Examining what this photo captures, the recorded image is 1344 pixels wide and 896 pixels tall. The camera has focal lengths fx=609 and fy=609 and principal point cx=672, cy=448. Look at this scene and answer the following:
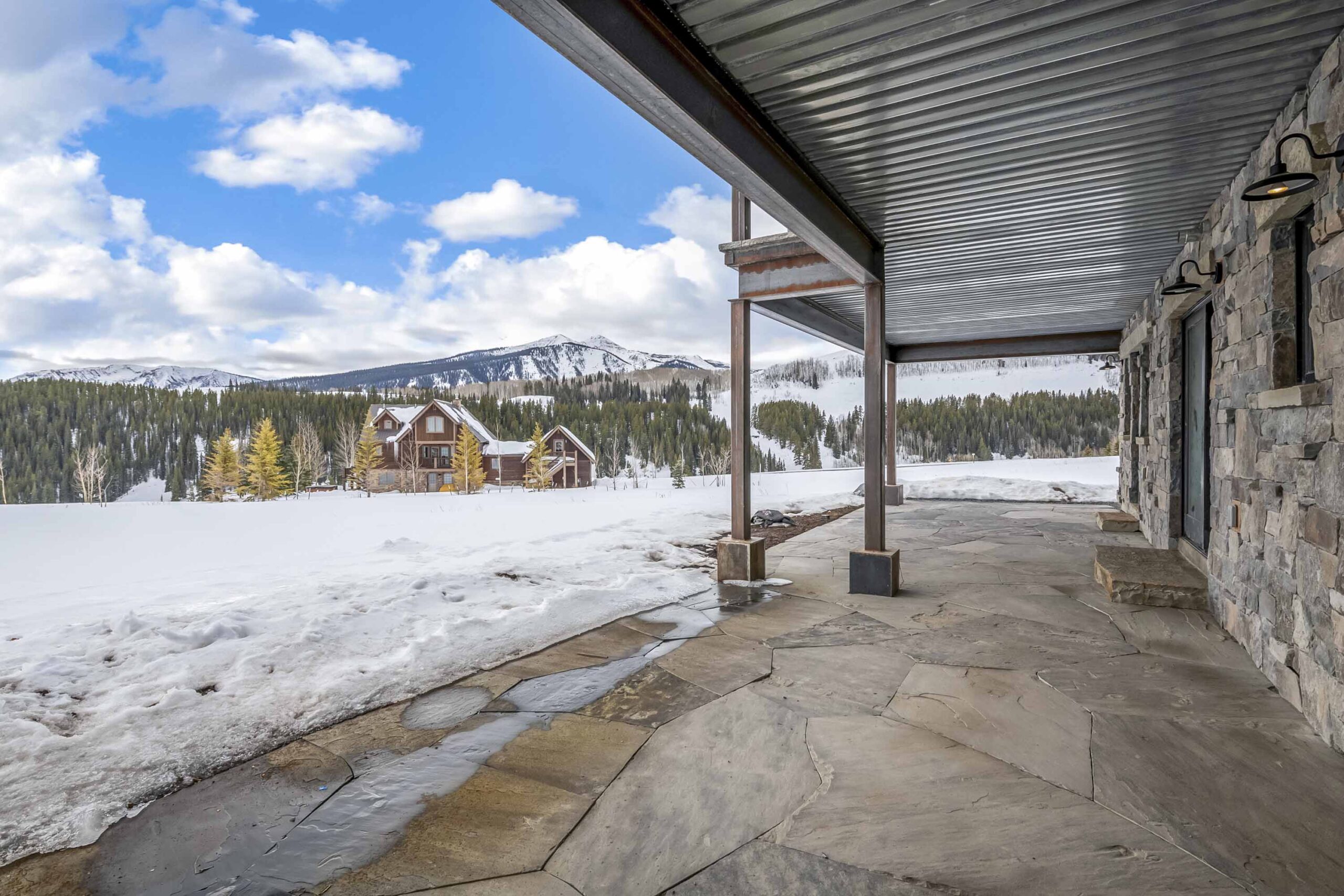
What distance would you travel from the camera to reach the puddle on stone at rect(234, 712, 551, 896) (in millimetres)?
1713

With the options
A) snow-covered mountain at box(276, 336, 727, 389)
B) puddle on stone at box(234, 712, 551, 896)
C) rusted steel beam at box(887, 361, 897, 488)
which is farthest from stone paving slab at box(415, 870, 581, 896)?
snow-covered mountain at box(276, 336, 727, 389)

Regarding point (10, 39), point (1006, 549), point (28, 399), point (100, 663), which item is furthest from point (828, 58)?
point (28, 399)

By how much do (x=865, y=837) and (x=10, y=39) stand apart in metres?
8.17

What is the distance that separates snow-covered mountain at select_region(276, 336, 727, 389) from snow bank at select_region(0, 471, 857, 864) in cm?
10702

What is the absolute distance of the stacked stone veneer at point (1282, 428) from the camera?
2.38 metres

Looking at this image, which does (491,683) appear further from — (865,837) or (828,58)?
(828,58)

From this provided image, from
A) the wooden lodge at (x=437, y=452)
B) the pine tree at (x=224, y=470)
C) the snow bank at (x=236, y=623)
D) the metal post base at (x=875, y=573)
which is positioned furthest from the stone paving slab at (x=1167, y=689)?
the pine tree at (x=224, y=470)

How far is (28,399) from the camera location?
3459 cm

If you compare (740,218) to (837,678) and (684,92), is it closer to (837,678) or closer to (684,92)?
(684,92)

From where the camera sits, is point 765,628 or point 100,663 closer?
point 100,663

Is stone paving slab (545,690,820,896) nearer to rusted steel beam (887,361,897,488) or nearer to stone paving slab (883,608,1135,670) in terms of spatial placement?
stone paving slab (883,608,1135,670)

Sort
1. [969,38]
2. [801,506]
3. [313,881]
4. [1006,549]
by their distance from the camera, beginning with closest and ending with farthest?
1. [313,881]
2. [969,38]
3. [1006,549]
4. [801,506]

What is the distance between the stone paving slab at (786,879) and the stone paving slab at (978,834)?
0.04m

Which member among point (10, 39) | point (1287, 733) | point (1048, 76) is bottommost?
point (1287, 733)
